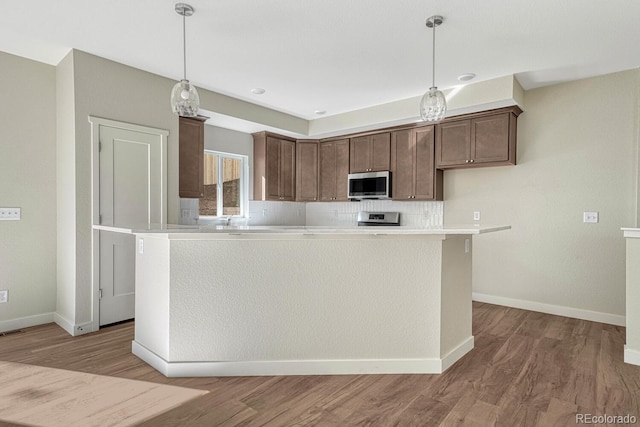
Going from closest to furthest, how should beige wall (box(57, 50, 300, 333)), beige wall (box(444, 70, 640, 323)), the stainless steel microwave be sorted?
beige wall (box(57, 50, 300, 333)) → beige wall (box(444, 70, 640, 323)) → the stainless steel microwave

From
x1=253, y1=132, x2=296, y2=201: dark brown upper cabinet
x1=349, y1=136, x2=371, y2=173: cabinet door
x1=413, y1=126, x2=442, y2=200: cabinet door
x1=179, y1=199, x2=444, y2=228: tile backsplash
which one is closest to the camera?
x1=413, y1=126, x2=442, y2=200: cabinet door

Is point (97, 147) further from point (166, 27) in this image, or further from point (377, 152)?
point (377, 152)

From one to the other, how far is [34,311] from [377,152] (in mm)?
4416

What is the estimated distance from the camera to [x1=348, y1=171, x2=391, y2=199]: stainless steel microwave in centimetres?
498

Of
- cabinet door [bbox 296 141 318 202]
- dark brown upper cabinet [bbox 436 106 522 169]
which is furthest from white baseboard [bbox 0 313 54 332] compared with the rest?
dark brown upper cabinet [bbox 436 106 522 169]

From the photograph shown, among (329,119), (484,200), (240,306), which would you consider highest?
(329,119)

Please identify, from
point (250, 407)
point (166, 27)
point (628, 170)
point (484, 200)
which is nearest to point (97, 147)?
point (166, 27)

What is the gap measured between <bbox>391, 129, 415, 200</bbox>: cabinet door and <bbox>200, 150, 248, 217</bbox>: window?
2.27 m

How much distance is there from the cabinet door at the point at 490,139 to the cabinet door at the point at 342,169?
1911mm

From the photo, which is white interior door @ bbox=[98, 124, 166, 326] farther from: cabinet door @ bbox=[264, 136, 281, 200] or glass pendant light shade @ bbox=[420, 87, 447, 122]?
glass pendant light shade @ bbox=[420, 87, 447, 122]

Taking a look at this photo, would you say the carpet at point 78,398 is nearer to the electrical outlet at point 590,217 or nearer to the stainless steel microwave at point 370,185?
the stainless steel microwave at point 370,185

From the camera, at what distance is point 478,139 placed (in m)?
4.15

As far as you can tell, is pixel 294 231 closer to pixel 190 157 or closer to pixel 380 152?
pixel 190 157

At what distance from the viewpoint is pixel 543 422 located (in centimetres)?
192
